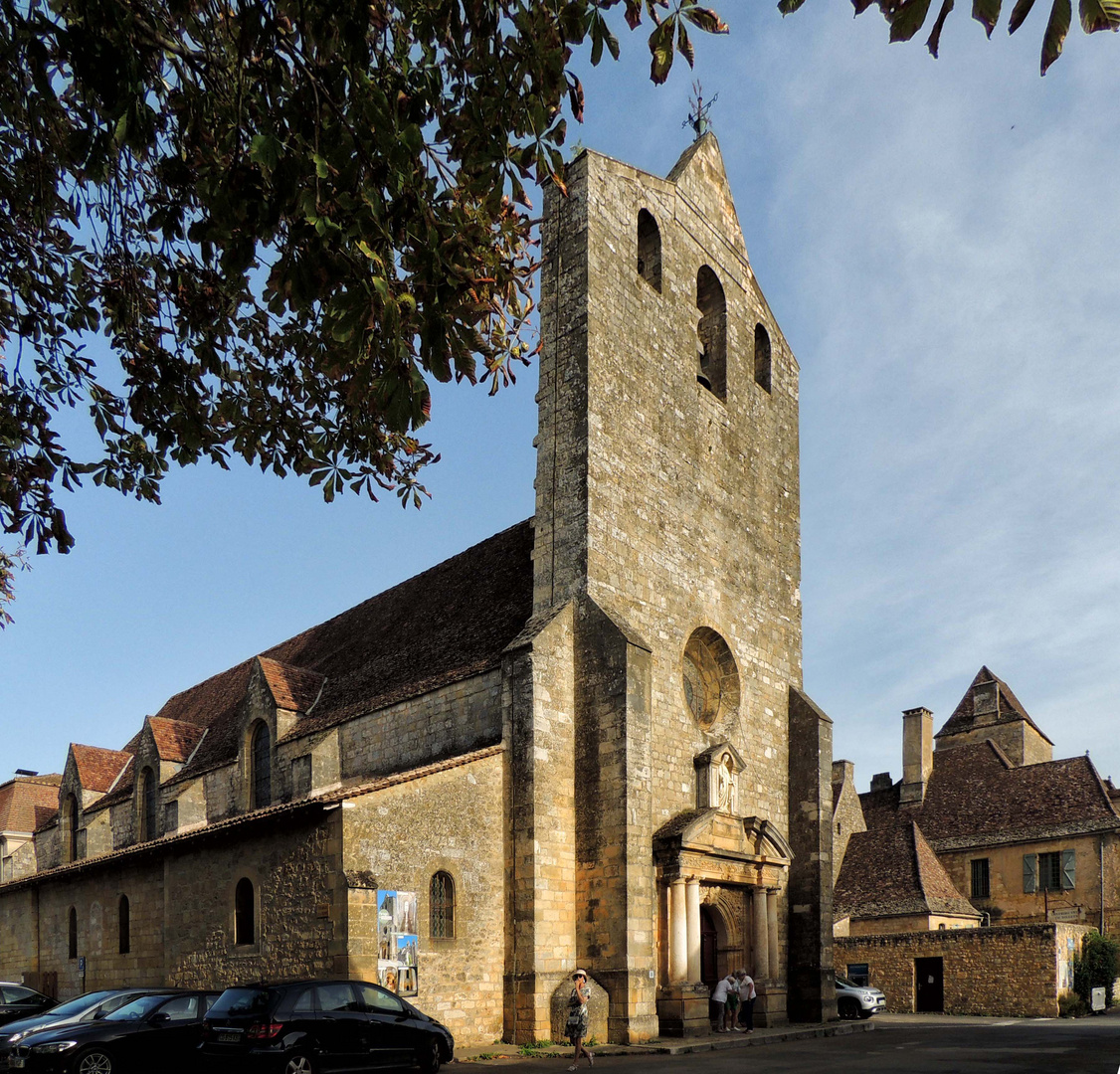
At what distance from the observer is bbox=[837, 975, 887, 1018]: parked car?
2444cm

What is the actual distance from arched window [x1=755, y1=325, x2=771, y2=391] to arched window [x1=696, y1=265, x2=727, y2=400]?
1850 millimetres

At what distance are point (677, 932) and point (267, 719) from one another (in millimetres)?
10607

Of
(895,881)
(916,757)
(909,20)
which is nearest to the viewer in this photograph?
(909,20)

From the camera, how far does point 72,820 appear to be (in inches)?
1241

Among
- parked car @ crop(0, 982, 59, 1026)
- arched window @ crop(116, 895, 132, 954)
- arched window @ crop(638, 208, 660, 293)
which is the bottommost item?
parked car @ crop(0, 982, 59, 1026)

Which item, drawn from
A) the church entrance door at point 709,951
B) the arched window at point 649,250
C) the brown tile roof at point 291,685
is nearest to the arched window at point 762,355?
the arched window at point 649,250

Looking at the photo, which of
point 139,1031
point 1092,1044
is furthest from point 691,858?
point 139,1031

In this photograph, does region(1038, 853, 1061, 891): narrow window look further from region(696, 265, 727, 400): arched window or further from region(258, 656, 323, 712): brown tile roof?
region(258, 656, 323, 712): brown tile roof

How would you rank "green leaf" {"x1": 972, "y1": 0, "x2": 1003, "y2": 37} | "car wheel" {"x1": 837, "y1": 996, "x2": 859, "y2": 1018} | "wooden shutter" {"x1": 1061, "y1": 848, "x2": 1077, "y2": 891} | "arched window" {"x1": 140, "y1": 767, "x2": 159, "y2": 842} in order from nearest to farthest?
"green leaf" {"x1": 972, "y1": 0, "x2": 1003, "y2": 37}, "car wheel" {"x1": 837, "y1": 996, "x2": 859, "y2": 1018}, "arched window" {"x1": 140, "y1": 767, "x2": 159, "y2": 842}, "wooden shutter" {"x1": 1061, "y1": 848, "x2": 1077, "y2": 891}

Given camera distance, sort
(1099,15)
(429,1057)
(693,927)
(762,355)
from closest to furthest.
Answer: (1099,15) → (429,1057) → (693,927) → (762,355)

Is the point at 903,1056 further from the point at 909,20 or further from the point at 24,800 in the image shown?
the point at 24,800

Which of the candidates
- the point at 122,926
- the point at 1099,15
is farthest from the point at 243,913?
the point at 1099,15

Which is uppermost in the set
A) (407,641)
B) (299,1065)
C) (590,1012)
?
(407,641)

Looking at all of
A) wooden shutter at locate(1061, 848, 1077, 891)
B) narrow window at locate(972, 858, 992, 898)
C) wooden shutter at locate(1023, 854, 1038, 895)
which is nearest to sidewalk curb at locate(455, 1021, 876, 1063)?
wooden shutter at locate(1061, 848, 1077, 891)
